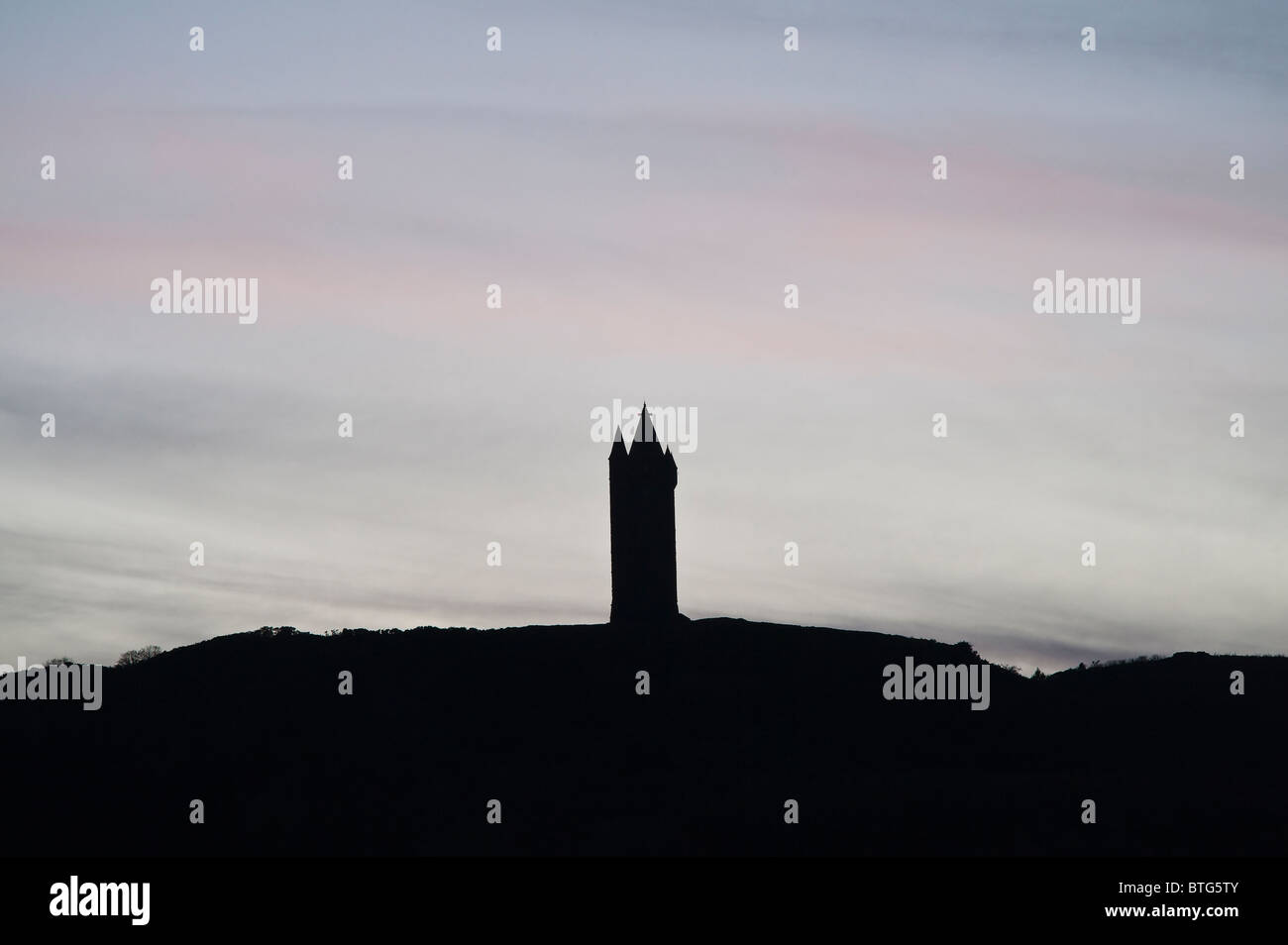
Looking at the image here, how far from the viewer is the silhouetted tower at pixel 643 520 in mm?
85000

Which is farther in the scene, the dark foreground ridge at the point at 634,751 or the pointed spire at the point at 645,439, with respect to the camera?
the pointed spire at the point at 645,439

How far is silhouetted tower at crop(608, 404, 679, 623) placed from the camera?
85.0m

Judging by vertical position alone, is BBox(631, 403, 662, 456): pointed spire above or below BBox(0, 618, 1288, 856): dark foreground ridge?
above

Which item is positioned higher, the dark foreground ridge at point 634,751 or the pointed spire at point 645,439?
the pointed spire at point 645,439

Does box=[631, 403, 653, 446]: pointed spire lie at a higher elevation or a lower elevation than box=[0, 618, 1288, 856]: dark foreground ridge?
higher

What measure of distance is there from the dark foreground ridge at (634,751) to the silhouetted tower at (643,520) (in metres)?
2.09

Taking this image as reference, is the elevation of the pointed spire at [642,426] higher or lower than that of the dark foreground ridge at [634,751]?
higher

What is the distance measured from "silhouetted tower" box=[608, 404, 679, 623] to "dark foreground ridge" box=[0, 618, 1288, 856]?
2.09 metres

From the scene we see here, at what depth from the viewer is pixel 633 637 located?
86.6 meters

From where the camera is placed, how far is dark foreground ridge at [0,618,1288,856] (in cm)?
6694

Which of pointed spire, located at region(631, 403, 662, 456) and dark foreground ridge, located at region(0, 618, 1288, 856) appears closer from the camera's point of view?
dark foreground ridge, located at region(0, 618, 1288, 856)
